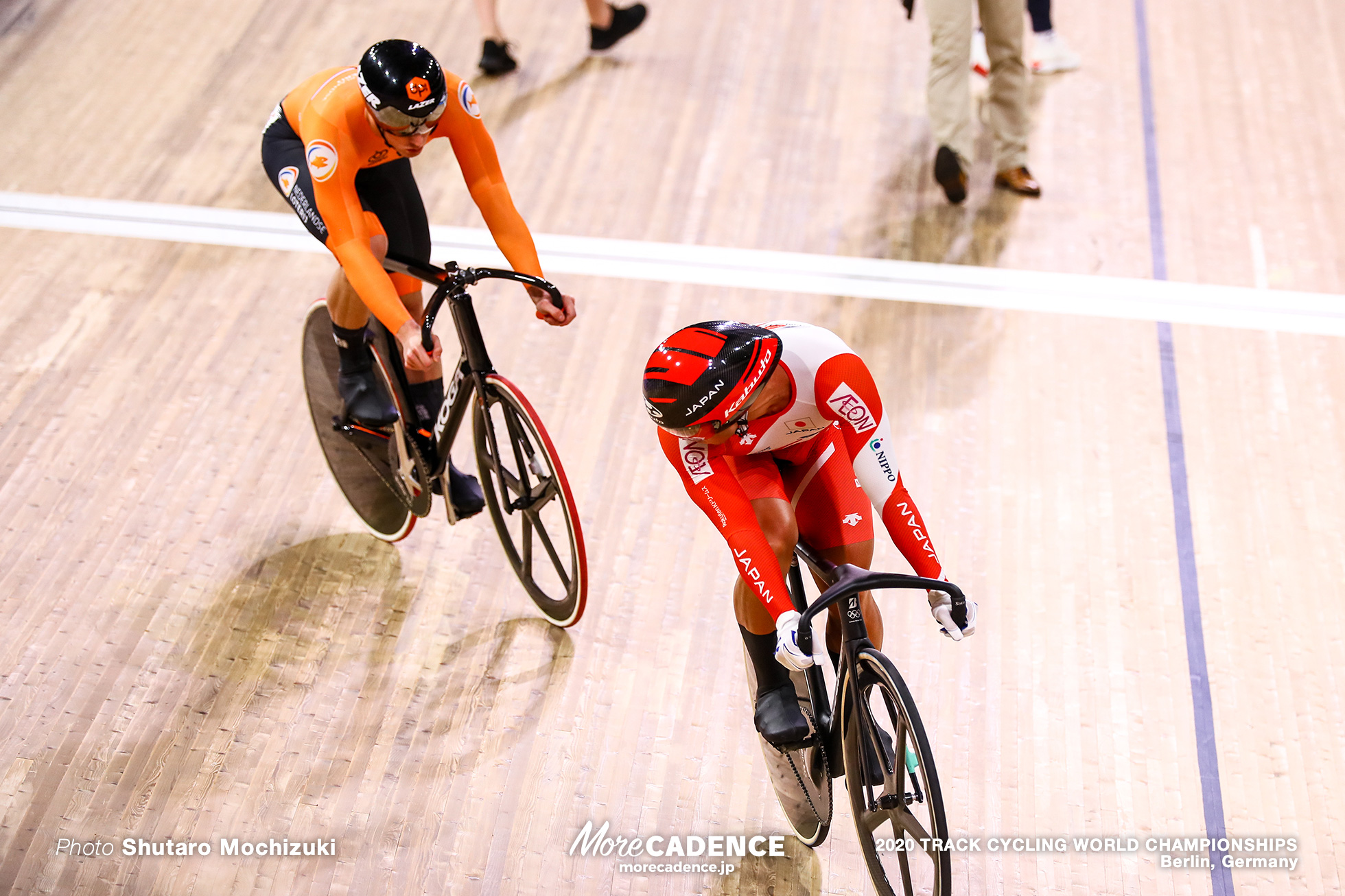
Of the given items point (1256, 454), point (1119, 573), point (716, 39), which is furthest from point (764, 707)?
point (716, 39)

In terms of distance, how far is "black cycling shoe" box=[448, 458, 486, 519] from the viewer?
3.00m

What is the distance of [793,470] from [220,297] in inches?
99.8

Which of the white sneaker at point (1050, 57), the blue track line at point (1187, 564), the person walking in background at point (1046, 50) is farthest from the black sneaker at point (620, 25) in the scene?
the blue track line at point (1187, 564)

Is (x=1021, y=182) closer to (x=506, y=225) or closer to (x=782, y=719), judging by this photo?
(x=506, y=225)

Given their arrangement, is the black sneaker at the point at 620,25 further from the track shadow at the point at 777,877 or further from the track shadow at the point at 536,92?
the track shadow at the point at 777,877

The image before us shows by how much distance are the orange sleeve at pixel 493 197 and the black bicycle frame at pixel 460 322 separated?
124mm

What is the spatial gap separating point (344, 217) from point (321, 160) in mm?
133

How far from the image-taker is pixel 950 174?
418 centimetres

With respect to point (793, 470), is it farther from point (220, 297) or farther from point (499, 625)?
point (220, 297)

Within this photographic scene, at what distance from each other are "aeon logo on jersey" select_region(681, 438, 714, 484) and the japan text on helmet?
0.09 meters

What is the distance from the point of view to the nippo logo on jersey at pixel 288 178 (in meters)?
2.74

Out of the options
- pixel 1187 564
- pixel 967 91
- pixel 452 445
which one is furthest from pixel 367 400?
pixel 967 91

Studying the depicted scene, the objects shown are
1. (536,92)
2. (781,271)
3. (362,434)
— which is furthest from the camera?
(536,92)

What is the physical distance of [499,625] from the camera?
301 centimetres
